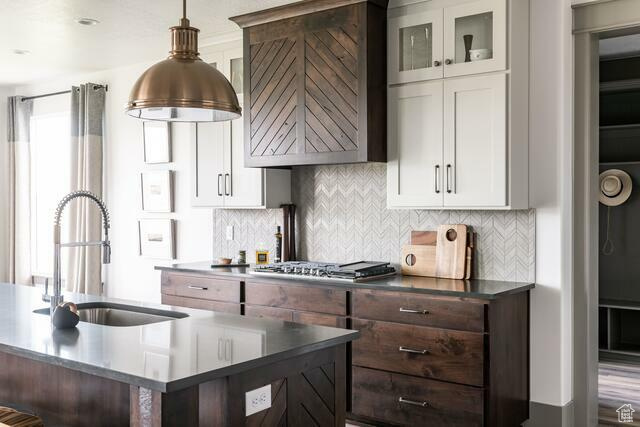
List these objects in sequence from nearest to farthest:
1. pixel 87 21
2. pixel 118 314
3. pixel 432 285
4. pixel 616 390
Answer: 1. pixel 118 314
2. pixel 432 285
3. pixel 87 21
4. pixel 616 390

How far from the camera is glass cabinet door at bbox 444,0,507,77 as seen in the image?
3641 millimetres

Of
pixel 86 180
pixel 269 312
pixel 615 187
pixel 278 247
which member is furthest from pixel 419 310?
pixel 86 180

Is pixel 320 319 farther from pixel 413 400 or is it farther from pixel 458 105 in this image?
pixel 458 105

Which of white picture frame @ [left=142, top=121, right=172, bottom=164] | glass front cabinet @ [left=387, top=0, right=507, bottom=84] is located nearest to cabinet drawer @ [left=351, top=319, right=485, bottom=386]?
glass front cabinet @ [left=387, top=0, right=507, bottom=84]

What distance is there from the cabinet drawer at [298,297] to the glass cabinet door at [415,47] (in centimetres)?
138

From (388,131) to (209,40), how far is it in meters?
1.85

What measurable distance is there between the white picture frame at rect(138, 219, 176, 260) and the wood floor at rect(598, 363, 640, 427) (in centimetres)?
364

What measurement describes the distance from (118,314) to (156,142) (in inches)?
124

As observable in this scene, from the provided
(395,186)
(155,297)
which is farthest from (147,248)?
(395,186)

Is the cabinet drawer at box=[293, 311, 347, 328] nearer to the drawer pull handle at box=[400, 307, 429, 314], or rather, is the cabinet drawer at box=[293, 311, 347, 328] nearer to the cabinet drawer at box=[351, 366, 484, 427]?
the cabinet drawer at box=[351, 366, 484, 427]

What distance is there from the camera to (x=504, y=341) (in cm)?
355

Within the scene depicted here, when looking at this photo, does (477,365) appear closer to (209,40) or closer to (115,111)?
(209,40)

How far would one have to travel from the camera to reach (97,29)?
16.1 ft

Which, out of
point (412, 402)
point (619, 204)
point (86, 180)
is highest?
point (86, 180)
